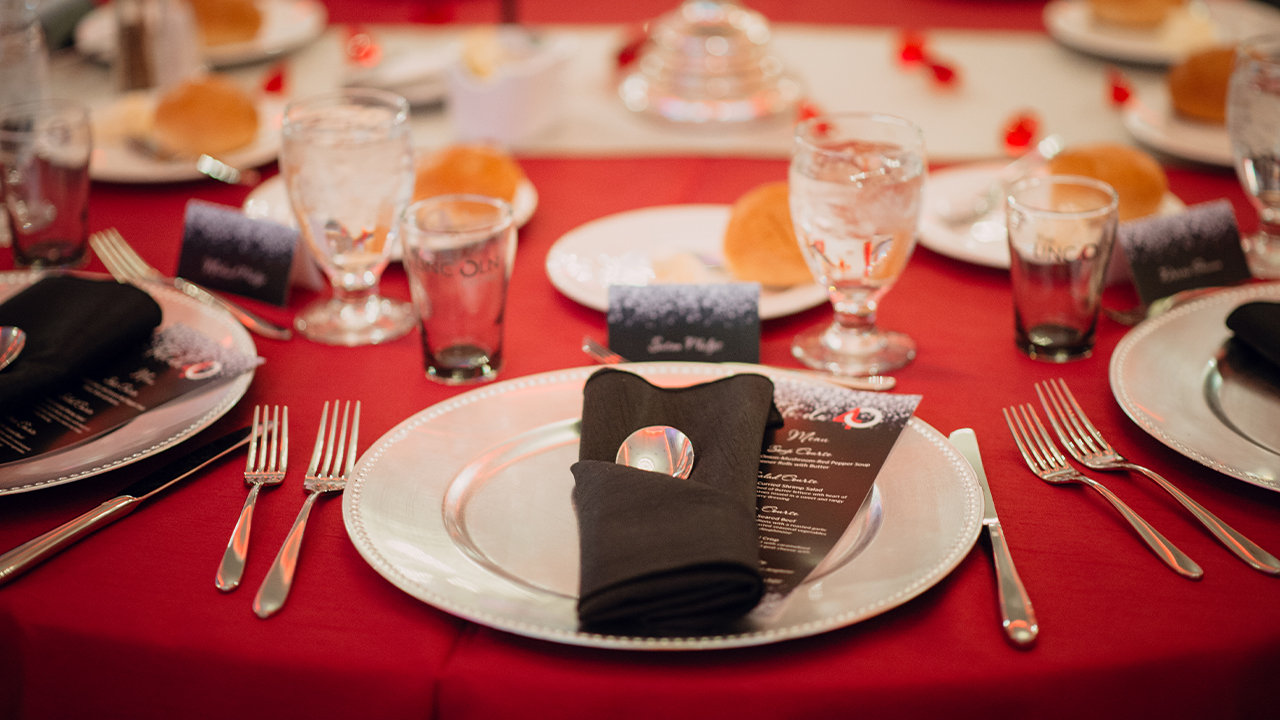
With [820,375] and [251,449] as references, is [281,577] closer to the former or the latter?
[251,449]

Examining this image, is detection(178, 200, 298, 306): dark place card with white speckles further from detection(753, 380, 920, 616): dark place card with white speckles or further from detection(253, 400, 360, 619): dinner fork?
detection(753, 380, 920, 616): dark place card with white speckles

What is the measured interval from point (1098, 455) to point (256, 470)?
2.27 feet

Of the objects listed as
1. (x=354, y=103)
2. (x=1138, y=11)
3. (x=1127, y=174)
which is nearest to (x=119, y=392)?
(x=354, y=103)

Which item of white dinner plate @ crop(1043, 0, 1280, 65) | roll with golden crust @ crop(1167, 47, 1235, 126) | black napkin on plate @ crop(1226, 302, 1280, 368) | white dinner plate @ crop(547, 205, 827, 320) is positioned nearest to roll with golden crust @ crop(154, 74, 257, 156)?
white dinner plate @ crop(547, 205, 827, 320)

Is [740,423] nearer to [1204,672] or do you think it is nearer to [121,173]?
[1204,672]

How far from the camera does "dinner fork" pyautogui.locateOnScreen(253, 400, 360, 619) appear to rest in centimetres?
69

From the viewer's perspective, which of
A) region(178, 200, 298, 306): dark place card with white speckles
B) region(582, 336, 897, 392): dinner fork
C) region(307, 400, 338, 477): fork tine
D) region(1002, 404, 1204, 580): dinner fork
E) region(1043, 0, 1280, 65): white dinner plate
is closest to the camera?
region(1002, 404, 1204, 580): dinner fork

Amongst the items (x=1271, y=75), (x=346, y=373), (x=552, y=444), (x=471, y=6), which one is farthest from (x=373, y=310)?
(x=471, y=6)

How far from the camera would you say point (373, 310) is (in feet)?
3.81

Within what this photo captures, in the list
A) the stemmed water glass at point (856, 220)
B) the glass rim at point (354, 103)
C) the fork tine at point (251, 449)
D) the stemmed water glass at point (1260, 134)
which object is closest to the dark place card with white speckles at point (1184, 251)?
the stemmed water glass at point (1260, 134)

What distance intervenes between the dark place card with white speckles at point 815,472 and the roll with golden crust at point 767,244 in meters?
0.28

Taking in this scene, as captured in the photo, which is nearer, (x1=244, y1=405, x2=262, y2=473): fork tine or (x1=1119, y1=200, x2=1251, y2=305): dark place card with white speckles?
(x1=244, y1=405, x2=262, y2=473): fork tine

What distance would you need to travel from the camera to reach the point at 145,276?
1.25 m

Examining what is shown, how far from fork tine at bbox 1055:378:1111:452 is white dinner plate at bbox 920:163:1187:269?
284 mm
